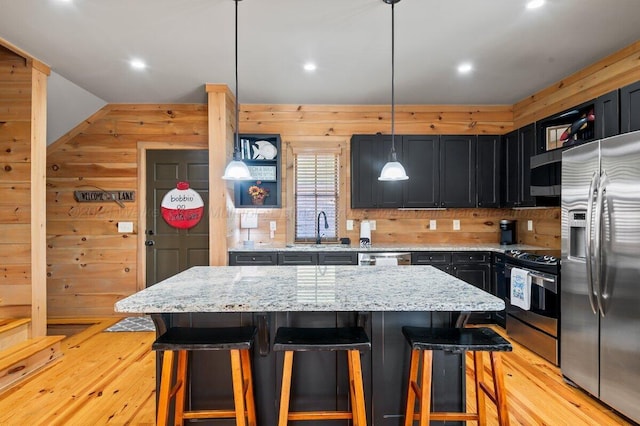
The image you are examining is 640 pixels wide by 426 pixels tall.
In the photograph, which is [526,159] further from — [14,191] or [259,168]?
[14,191]

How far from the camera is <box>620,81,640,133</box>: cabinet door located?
247 centimetres

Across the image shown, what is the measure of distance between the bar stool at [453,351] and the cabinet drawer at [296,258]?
2272 millimetres

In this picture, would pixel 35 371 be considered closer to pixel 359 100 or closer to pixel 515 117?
pixel 359 100

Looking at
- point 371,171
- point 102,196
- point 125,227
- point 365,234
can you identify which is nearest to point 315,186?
point 371,171

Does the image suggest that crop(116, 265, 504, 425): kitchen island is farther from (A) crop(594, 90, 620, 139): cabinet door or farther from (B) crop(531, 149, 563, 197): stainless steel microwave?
(B) crop(531, 149, 563, 197): stainless steel microwave

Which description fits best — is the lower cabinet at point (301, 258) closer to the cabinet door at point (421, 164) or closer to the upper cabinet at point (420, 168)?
the upper cabinet at point (420, 168)

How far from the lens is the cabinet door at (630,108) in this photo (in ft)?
8.10

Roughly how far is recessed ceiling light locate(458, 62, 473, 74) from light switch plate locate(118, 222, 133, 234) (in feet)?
13.8

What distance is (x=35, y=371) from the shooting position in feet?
9.64

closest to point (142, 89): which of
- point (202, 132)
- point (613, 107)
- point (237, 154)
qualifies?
point (202, 132)

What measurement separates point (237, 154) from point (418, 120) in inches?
117

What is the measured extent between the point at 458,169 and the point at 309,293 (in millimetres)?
3328

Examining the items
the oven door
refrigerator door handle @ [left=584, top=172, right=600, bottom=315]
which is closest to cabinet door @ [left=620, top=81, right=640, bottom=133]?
refrigerator door handle @ [left=584, top=172, right=600, bottom=315]

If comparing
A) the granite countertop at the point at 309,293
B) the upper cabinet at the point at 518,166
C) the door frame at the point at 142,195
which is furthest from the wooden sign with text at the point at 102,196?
the upper cabinet at the point at 518,166
